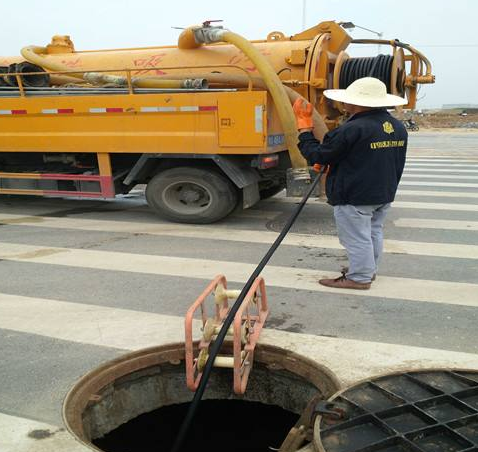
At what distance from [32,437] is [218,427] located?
1298mm

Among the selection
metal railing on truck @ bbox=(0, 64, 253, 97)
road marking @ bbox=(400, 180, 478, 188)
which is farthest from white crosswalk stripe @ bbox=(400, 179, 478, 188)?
metal railing on truck @ bbox=(0, 64, 253, 97)

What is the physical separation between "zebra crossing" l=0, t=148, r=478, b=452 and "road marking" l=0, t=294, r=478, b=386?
0.01 metres

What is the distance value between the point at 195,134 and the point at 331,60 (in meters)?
2.37

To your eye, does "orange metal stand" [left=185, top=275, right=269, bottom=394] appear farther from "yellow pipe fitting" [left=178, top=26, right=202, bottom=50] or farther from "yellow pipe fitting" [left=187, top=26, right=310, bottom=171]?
"yellow pipe fitting" [left=178, top=26, right=202, bottom=50]

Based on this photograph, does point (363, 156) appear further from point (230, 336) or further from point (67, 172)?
point (67, 172)

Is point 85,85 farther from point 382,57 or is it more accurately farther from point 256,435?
point 256,435

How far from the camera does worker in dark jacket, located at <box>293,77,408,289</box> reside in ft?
13.4

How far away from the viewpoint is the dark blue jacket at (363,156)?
408cm

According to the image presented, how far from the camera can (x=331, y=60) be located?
728cm

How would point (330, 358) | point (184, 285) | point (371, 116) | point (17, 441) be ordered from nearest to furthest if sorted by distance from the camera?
1. point (17, 441)
2. point (330, 358)
3. point (371, 116)
4. point (184, 285)

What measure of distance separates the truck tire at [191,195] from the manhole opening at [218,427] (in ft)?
12.1

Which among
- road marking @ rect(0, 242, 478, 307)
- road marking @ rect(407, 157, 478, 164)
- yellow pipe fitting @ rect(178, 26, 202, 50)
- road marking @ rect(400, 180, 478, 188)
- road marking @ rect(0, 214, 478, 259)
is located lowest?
road marking @ rect(407, 157, 478, 164)

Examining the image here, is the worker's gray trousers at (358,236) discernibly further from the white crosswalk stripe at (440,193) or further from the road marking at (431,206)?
the white crosswalk stripe at (440,193)

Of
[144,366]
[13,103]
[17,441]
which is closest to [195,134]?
[13,103]
